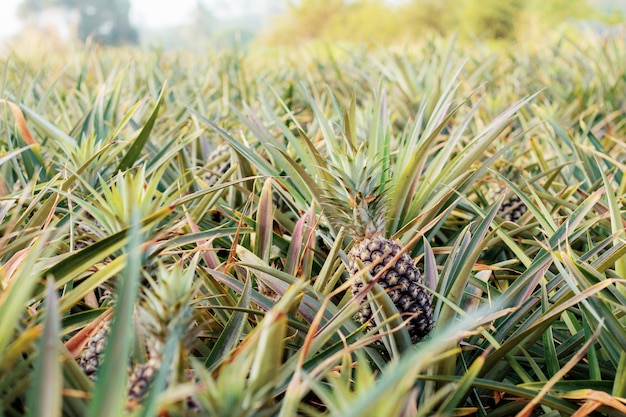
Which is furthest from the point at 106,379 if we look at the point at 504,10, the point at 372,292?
the point at 504,10

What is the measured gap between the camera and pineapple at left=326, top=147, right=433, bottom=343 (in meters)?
0.63

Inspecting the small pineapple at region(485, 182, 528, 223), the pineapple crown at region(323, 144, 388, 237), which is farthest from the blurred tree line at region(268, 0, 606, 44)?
the pineapple crown at region(323, 144, 388, 237)

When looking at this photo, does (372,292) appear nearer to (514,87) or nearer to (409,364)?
(409,364)

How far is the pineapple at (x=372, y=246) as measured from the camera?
627 mm

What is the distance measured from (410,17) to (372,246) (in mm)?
20191

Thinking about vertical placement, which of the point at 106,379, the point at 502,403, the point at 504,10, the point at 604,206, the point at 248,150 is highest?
the point at 504,10

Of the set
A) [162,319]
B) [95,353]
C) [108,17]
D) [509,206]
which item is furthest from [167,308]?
[108,17]

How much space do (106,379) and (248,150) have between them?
0.53m

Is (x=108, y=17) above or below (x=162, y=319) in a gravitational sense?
above

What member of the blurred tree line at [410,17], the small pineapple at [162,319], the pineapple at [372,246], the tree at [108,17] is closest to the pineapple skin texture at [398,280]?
the pineapple at [372,246]

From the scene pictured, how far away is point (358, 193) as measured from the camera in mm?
667

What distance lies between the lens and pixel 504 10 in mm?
14539

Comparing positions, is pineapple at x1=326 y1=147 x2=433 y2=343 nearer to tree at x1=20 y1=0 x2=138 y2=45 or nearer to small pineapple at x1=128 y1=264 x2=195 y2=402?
small pineapple at x1=128 y1=264 x2=195 y2=402

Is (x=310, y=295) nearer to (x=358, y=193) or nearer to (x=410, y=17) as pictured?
(x=358, y=193)
